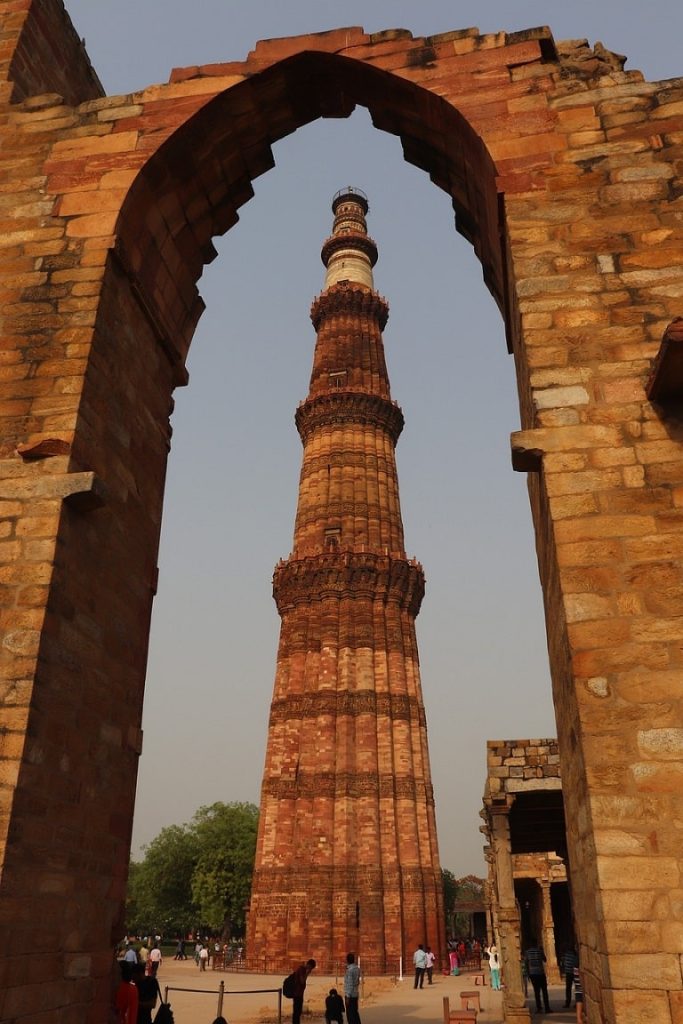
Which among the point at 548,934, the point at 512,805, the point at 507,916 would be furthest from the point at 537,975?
the point at 548,934

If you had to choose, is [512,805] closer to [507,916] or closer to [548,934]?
[507,916]

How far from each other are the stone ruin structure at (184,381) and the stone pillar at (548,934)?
55.8 ft

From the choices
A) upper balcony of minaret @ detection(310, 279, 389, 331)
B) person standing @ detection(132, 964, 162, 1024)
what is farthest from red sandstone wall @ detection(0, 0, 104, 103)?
upper balcony of minaret @ detection(310, 279, 389, 331)

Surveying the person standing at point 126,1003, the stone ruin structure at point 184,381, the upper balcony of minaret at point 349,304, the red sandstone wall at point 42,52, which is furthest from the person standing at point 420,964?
the upper balcony of minaret at point 349,304

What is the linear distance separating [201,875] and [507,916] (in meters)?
32.5

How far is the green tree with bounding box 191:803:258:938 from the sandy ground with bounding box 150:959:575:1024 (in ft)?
62.0

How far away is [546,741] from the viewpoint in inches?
391

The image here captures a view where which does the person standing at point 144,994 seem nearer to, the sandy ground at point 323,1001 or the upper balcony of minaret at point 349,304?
the sandy ground at point 323,1001

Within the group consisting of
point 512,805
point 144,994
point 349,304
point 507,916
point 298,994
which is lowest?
point 298,994

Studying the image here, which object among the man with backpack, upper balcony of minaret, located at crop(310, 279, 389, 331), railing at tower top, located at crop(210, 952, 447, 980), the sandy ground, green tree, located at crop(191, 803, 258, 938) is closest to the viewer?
the man with backpack

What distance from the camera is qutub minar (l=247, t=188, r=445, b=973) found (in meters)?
18.8

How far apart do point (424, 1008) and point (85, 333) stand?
12619 mm

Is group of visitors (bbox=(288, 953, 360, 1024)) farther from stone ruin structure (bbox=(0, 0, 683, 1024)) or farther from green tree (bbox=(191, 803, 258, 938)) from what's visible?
green tree (bbox=(191, 803, 258, 938))

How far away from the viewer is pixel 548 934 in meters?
18.9
